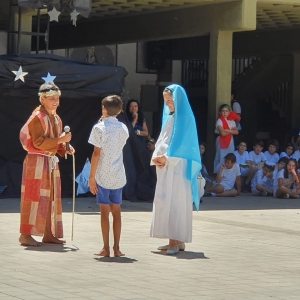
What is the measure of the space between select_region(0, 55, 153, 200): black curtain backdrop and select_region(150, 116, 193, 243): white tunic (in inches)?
202

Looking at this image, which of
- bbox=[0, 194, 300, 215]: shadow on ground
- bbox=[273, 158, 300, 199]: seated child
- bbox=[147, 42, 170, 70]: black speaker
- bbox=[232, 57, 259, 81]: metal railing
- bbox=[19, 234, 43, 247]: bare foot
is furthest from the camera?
bbox=[232, 57, 259, 81]: metal railing

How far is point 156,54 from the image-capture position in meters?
25.6

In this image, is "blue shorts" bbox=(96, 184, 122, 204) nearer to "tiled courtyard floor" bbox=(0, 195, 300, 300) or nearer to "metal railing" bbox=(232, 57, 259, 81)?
"tiled courtyard floor" bbox=(0, 195, 300, 300)

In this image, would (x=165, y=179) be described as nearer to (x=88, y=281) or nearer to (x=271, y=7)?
(x=88, y=281)

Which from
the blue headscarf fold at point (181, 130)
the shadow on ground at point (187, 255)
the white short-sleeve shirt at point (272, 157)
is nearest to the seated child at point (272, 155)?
the white short-sleeve shirt at point (272, 157)

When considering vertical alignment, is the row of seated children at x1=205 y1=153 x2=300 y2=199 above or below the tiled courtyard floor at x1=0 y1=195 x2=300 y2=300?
above

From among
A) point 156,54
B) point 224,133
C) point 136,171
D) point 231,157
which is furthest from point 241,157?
point 156,54

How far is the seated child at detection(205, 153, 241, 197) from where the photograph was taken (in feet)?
51.8

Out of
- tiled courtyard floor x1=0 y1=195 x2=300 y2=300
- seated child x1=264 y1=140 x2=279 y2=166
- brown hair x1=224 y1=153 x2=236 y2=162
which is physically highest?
seated child x1=264 y1=140 x2=279 y2=166

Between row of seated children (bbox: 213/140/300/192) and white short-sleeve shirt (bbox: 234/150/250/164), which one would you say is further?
white short-sleeve shirt (bbox: 234/150/250/164)

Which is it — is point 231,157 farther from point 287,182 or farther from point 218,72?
point 218,72

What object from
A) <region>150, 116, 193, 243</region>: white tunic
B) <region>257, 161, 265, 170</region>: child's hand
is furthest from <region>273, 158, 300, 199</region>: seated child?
<region>150, 116, 193, 243</region>: white tunic

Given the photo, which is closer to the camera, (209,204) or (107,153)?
(107,153)

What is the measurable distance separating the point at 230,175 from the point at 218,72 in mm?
2449
